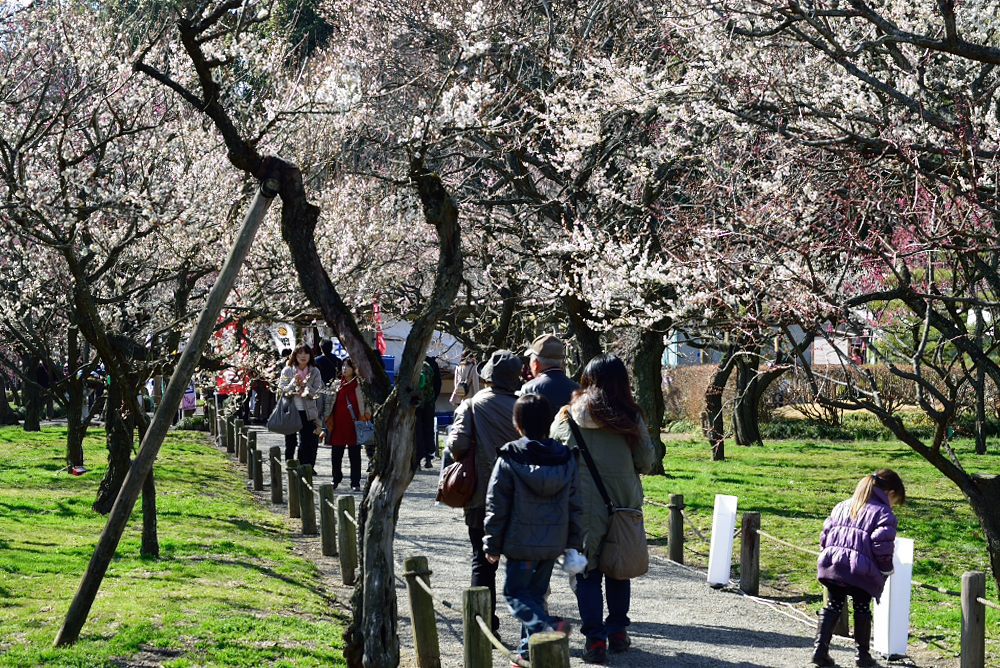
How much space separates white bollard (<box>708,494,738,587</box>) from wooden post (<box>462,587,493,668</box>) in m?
4.52

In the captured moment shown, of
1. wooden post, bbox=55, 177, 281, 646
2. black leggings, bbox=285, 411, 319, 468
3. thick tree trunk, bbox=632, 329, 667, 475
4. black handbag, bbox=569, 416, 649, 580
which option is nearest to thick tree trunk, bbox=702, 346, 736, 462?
thick tree trunk, bbox=632, 329, 667, 475

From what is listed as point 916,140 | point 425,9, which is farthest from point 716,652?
point 425,9

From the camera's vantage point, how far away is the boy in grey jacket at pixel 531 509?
6520 millimetres

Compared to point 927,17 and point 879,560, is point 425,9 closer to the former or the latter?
point 927,17

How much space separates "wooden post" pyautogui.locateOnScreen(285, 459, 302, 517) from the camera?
43.8ft

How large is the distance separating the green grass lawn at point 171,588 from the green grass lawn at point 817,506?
4.28 meters

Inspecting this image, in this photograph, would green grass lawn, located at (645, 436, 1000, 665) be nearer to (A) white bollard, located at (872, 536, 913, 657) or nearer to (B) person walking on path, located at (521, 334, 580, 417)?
(A) white bollard, located at (872, 536, 913, 657)

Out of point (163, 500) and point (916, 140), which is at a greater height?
point (916, 140)

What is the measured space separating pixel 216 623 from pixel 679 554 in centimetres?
502

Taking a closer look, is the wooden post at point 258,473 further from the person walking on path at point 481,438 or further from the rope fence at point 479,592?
the person walking on path at point 481,438

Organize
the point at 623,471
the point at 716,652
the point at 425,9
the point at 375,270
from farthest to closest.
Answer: the point at 375,270, the point at 425,9, the point at 716,652, the point at 623,471

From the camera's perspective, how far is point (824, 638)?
24.3ft

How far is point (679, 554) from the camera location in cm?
1127

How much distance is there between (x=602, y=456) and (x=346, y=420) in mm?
8363
